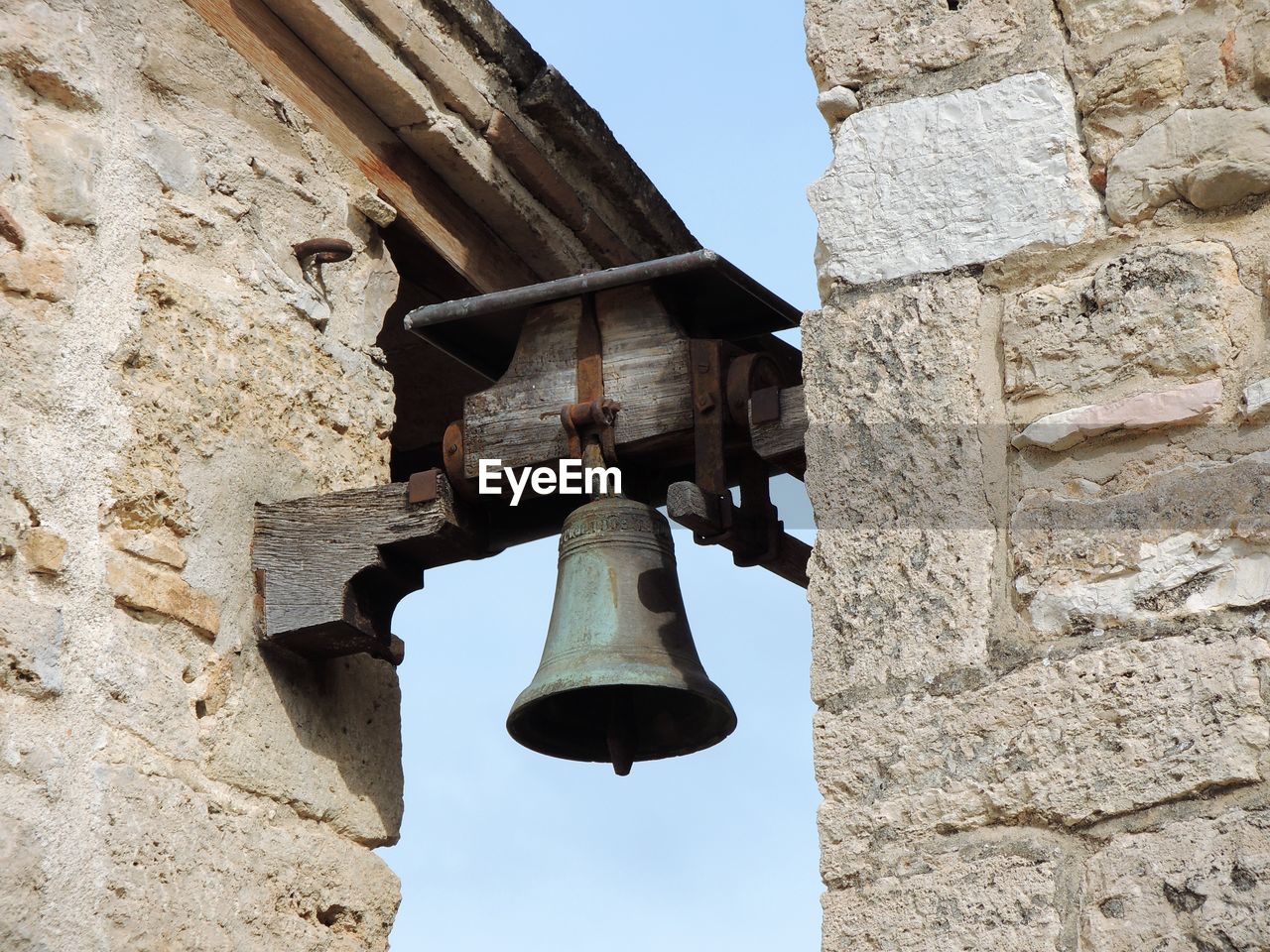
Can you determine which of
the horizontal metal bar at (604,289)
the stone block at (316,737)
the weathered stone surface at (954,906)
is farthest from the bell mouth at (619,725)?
the weathered stone surface at (954,906)

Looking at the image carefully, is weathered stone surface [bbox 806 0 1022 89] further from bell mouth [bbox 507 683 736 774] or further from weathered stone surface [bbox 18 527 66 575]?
weathered stone surface [bbox 18 527 66 575]

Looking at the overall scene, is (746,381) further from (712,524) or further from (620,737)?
(620,737)

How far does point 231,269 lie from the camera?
2.73 meters

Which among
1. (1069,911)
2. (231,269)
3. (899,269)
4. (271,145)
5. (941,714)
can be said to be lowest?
(1069,911)

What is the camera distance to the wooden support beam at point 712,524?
2.39m

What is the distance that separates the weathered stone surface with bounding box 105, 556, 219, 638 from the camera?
2334 mm

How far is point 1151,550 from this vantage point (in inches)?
→ 73.8

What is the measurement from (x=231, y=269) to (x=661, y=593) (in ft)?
2.62

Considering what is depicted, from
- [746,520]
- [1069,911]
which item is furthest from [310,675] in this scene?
[1069,911]

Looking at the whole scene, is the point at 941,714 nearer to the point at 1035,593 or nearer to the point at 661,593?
the point at 1035,593

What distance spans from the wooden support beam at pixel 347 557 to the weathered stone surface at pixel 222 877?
0.26m

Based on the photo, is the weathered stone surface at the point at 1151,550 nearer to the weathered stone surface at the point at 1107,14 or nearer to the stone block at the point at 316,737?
the weathered stone surface at the point at 1107,14

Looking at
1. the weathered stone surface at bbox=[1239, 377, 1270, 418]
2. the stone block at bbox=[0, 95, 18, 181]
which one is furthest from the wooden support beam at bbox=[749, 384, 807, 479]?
the stone block at bbox=[0, 95, 18, 181]

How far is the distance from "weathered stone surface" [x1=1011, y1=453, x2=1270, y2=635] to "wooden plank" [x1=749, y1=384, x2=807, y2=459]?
52 cm
